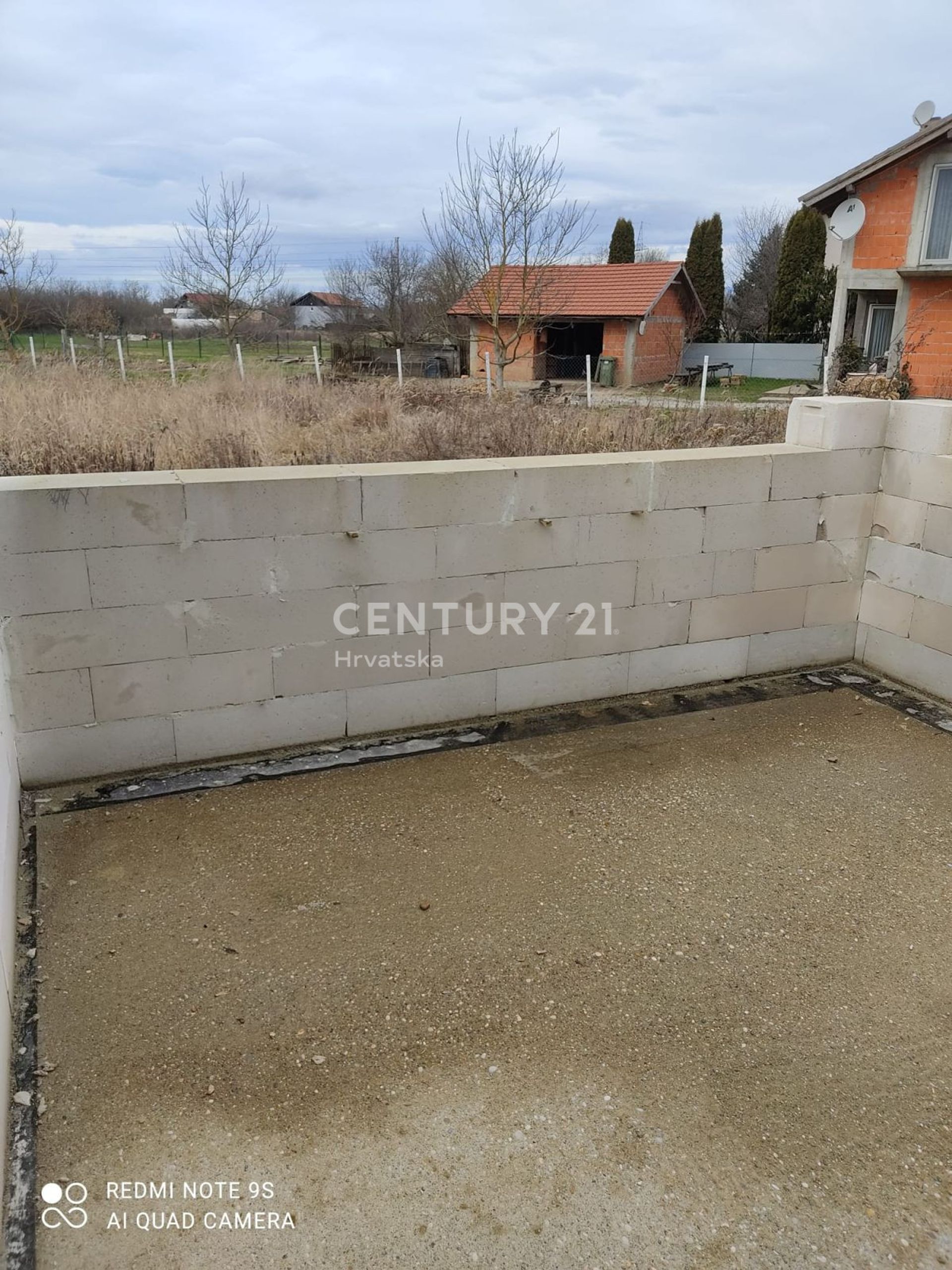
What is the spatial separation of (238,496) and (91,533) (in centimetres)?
61

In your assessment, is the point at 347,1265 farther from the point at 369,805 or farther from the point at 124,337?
the point at 124,337

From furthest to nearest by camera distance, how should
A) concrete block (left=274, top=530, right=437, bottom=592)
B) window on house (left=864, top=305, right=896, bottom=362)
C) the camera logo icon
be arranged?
1. window on house (left=864, top=305, right=896, bottom=362)
2. concrete block (left=274, top=530, right=437, bottom=592)
3. the camera logo icon

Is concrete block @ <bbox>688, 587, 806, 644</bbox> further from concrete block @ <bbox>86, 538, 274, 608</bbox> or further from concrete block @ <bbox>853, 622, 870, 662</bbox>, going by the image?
concrete block @ <bbox>86, 538, 274, 608</bbox>

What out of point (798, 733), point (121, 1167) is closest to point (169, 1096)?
point (121, 1167)

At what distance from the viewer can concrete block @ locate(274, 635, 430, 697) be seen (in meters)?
4.12

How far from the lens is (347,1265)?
1.94m

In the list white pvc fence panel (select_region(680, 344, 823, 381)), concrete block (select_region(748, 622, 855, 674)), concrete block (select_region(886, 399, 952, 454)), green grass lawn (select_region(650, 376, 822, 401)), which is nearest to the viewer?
concrete block (select_region(886, 399, 952, 454))

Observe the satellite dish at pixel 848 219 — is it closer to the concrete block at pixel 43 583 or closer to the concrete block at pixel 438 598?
the concrete block at pixel 438 598

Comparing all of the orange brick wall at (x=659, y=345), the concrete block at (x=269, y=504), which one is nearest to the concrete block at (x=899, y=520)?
the concrete block at (x=269, y=504)

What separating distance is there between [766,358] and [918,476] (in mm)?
21837

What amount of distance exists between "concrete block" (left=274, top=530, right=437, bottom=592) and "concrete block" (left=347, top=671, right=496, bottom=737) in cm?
55

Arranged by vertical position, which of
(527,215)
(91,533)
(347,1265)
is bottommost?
(347,1265)

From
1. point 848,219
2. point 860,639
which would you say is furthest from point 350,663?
point 848,219

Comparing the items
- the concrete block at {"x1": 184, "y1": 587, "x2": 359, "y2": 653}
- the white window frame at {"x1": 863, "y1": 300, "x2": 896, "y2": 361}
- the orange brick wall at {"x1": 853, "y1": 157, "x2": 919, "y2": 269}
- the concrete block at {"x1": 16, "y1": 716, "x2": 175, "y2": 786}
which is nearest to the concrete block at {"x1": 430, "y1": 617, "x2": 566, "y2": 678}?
the concrete block at {"x1": 184, "y1": 587, "x2": 359, "y2": 653}
